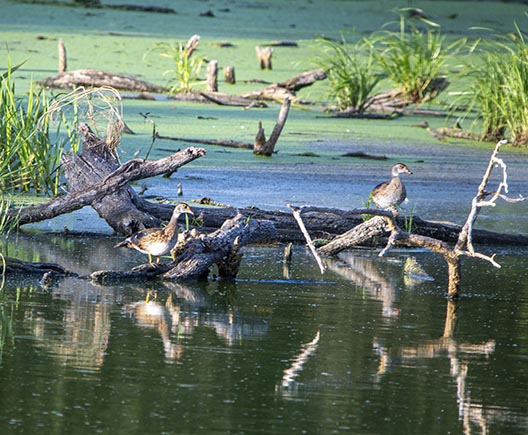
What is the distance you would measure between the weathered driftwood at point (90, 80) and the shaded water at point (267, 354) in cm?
701

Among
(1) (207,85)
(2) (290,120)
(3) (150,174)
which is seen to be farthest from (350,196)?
(1) (207,85)

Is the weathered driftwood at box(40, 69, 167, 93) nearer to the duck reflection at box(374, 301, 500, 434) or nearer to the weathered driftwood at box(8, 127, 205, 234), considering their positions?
the weathered driftwood at box(8, 127, 205, 234)

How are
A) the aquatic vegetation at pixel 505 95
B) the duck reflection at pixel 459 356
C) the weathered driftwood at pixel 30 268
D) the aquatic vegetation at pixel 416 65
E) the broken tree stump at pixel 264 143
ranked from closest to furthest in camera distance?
the duck reflection at pixel 459 356
the weathered driftwood at pixel 30 268
the broken tree stump at pixel 264 143
the aquatic vegetation at pixel 505 95
the aquatic vegetation at pixel 416 65

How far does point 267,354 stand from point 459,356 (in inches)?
32.1

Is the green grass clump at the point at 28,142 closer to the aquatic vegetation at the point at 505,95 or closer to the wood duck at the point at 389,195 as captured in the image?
the wood duck at the point at 389,195

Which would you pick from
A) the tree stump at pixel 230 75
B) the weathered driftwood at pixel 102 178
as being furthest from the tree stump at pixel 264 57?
the weathered driftwood at pixel 102 178

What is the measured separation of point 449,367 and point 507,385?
309 mm

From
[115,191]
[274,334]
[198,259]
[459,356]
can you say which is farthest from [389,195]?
[459,356]

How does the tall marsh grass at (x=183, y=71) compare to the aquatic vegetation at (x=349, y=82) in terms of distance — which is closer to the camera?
the aquatic vegetation at (x=349, y=82)

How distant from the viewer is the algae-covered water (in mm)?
4453

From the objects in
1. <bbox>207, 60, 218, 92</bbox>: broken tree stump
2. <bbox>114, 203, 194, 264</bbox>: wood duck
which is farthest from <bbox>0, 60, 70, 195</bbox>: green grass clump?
<bbox>207, 60, 218, 92</bbox>: broken tree stump

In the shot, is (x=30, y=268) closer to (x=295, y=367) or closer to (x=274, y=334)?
(x=274, y=334)

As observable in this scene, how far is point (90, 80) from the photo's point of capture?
46.7ft

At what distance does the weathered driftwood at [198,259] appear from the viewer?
6.73 m
